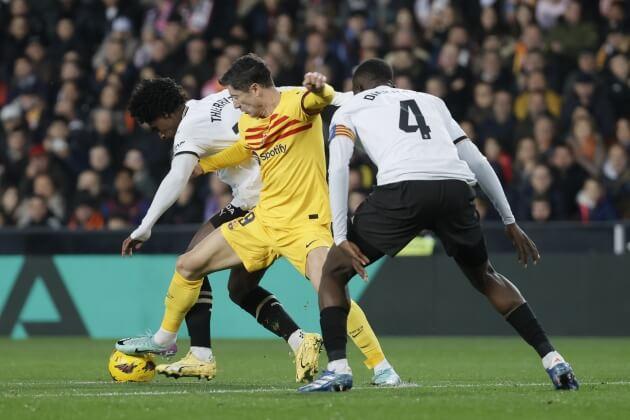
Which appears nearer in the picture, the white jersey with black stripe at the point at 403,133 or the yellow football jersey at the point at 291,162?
the white jersey with black stripe at the point at 403,133

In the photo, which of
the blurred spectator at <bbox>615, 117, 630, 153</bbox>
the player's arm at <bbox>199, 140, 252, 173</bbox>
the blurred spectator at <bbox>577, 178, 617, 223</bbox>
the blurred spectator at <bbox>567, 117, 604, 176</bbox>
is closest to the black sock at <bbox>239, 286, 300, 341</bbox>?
the player's arm at <bbox>199, 140, 252, 173</bbox>

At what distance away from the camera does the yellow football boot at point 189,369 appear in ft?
29.8

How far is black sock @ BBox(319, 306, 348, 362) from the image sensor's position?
7.48 m

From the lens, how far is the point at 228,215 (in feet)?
31.3

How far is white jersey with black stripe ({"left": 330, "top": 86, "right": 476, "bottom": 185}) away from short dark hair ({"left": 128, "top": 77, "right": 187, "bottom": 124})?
1893 millimetres

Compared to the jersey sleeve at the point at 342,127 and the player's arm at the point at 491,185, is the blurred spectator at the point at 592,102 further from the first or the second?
the jersey sleeve at the point at 342,127

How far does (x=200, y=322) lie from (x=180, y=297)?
431mm

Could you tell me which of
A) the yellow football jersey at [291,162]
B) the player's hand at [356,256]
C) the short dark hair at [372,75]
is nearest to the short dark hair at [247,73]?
the yellow football jersey at [291,162]

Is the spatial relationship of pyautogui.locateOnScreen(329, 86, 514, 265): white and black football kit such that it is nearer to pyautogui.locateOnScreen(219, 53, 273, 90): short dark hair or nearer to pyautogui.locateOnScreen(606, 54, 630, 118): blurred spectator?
pyautogui.locateOnScreen(219, 53, 273, 90): short dark hair

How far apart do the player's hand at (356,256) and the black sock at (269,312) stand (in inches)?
69.0

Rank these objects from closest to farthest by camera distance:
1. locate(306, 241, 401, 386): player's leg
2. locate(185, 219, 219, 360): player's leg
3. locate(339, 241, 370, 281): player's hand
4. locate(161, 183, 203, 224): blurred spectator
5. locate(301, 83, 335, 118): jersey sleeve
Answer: locate(339, 241, 370, 281): player's hand < locate(301, 83, 335, 118): jersey sleeve < locate(306, 241, 401, 386): player's leg < locate(185, 219, 219, 360): player's leg < locate(161, 183, 203, 224): blurred spectator

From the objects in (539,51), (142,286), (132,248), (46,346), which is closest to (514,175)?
(539,51)

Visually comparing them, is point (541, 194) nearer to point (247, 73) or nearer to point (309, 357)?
point (309, 357)

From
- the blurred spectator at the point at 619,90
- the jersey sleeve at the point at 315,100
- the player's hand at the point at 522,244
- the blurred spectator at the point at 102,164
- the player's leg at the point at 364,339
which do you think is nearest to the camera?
the player's hand at the point at 522,244
